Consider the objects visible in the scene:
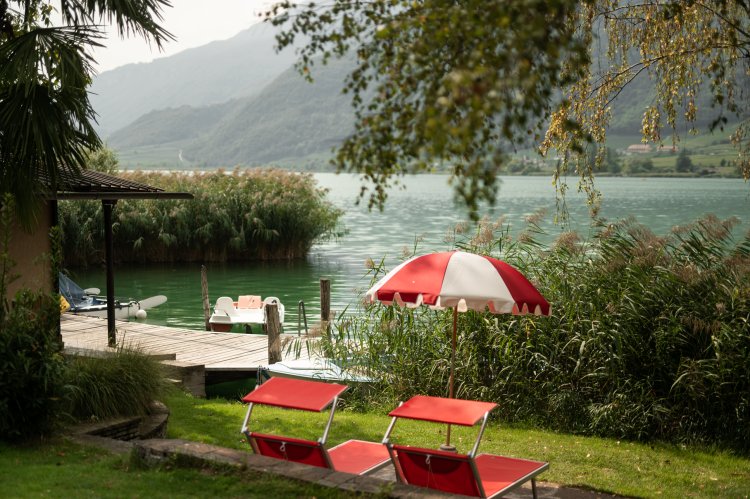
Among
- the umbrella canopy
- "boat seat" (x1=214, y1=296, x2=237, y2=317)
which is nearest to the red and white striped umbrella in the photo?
the umbrella canopy

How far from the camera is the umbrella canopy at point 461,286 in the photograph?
8.34 metres

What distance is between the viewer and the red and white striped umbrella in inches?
328

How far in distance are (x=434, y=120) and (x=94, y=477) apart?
13.4ft

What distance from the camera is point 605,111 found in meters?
12.7

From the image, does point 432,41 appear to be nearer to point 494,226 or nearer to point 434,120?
point 434,120

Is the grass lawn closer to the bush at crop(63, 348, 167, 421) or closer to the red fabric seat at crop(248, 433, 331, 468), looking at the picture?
the red fabric seat at crop(248, 433, 331, 468)

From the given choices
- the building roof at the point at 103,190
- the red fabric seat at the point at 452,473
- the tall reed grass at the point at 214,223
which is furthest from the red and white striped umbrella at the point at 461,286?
the tall reed grass at the point at 214,223

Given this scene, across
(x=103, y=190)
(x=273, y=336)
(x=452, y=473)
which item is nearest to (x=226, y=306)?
(x=273, y=336)

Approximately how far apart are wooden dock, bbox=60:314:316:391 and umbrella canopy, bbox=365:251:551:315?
536cm

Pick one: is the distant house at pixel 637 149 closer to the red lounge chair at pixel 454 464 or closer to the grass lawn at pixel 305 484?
the grass lawn at pixel 305 484

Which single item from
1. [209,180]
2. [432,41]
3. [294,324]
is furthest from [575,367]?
[209,180]

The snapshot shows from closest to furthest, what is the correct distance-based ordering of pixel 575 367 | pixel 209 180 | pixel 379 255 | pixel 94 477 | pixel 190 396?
1. pixel 94 477
2. pixel 575 367
3. pixel 190 396
4. pixel 209 180
5. pixel 379 255

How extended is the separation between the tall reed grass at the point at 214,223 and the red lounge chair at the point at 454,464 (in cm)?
2997

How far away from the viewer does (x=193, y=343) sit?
17.6m
